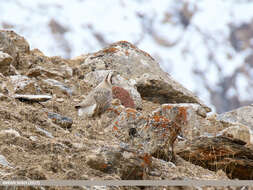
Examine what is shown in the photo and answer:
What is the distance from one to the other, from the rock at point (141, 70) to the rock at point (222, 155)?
213 inches

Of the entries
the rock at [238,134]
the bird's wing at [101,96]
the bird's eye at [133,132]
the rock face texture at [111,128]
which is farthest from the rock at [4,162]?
the rock at [238,134]

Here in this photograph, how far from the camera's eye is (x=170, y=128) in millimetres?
6297

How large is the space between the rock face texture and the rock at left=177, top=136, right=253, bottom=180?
0.06 feet

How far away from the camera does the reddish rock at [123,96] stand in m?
10.2

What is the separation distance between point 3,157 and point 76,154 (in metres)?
0.91

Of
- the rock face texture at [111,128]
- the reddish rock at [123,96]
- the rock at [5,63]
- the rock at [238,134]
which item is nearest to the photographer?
the rock face texture at [111,128]

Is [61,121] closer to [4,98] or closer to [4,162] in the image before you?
[4,98]

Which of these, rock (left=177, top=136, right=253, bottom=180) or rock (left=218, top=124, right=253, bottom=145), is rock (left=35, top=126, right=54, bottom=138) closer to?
rock (left=177, top=136, right=253, bottom=180)

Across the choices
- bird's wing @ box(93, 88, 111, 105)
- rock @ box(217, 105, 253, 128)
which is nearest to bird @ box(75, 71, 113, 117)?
bird's wing @ box(93, 88, 111, 105)

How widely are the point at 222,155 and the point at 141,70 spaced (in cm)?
674

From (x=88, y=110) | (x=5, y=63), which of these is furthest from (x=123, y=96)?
(x=5, y=63)

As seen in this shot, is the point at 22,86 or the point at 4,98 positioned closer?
the point at 4,98

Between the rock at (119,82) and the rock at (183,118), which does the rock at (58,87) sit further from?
the rock at (183,118)

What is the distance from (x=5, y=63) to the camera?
9727 millimetres
